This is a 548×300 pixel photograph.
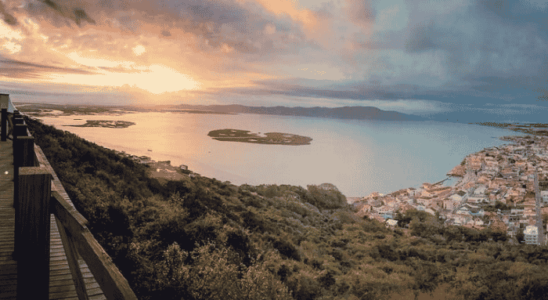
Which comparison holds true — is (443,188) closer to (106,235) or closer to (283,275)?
(283,275)

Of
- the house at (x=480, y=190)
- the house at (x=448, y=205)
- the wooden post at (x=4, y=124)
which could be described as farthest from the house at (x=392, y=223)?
the house at (x=480, y=190)

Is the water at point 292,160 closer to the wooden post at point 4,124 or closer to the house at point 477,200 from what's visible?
the house at point 477,200

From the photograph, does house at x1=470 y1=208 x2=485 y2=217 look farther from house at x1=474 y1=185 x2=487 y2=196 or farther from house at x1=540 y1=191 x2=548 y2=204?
house at x1=540 y1=191 x2=548 y2=204

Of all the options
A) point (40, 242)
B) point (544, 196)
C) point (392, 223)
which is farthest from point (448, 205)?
point (40, 242)

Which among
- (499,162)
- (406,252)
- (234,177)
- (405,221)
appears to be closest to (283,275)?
(406,252)

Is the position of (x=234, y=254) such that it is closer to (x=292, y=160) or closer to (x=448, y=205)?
(x=448, y=205)

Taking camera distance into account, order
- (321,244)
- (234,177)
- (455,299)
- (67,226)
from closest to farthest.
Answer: (67,226), (455,299), (321,244), (234,177)

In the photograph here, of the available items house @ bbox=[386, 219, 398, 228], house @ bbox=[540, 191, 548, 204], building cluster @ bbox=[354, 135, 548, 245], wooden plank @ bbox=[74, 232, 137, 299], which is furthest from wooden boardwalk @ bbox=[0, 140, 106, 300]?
house @ bbox=[540, 191, 548, 204]
